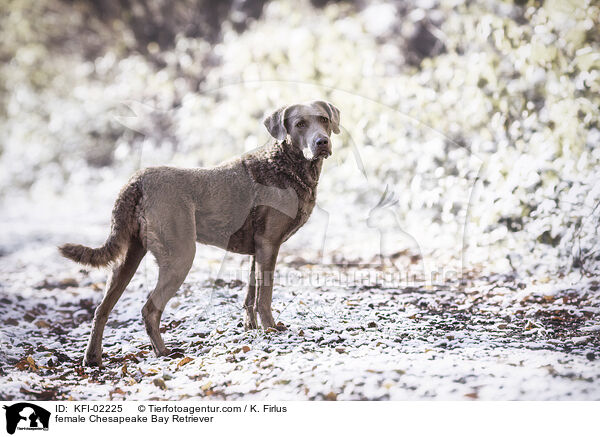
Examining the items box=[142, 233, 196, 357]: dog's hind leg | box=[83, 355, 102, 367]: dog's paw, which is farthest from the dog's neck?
box=[83, 355, 102, 367]: dog's paw

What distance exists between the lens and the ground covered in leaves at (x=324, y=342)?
3203mm

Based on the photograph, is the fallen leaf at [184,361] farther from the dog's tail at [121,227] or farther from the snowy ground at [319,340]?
the dog's tail at [121,227]

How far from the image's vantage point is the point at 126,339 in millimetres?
4250

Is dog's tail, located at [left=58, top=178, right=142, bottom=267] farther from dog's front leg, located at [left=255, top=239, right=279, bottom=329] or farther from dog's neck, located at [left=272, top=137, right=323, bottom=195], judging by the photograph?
dog's neck, located at [left=272, top=137, right=323, bottom=195]

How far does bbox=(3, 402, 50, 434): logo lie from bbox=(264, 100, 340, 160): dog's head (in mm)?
2413

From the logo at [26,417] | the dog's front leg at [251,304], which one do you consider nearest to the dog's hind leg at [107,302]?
the logo at [26,417]

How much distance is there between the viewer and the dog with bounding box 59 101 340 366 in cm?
356

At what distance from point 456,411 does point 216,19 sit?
7.56 m

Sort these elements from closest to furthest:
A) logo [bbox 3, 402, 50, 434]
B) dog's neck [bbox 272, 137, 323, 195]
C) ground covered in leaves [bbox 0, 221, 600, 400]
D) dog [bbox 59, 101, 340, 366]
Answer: ground covered in leaves [bbox 0, 221, 600, 400] < logo [bbox 3, 402, 50, 434] < dog [bbox 59, 101, 340, 366] < dog's neck [bbox 272, 137, 323, 195]

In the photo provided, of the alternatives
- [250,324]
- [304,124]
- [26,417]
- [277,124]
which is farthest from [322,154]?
[26,417]

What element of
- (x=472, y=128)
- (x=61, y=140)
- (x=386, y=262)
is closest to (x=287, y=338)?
(x=386, y=262)

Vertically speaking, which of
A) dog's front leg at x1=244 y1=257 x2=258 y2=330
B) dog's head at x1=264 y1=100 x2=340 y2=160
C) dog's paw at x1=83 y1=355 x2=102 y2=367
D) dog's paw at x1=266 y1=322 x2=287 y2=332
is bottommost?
dog's paw at x1=83 y1=355 x2=102 y2=367

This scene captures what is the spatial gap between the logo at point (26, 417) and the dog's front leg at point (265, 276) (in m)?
1.53

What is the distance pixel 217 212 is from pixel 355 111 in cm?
334
